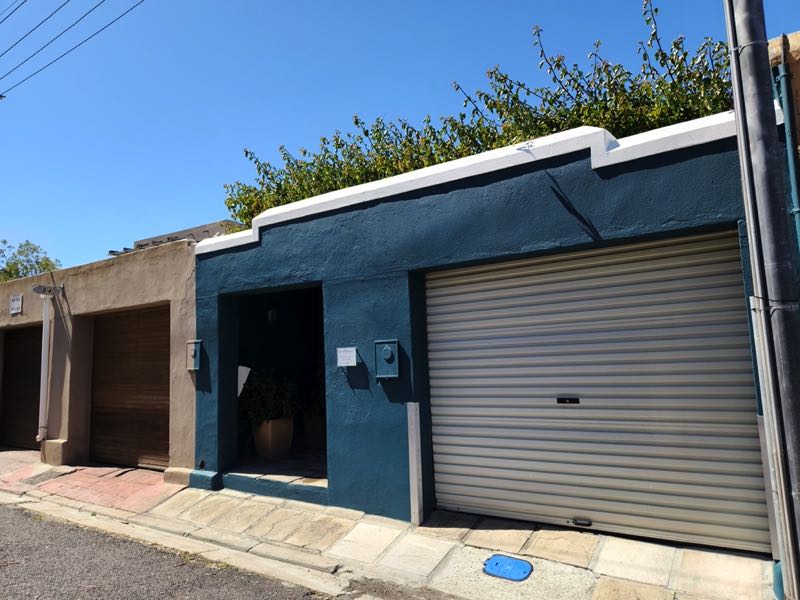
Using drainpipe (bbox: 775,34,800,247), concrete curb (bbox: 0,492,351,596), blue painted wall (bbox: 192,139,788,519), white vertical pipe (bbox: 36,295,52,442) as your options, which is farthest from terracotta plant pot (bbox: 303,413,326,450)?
drainpipe (bbox: 775,34,800,247)

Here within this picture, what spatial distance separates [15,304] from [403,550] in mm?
11180

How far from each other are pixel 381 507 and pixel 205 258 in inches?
179

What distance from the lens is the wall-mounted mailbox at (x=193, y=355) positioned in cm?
771

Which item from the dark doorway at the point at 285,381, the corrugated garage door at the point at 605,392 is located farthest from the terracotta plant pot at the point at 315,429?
the corrugated garage door at the point at 605,392

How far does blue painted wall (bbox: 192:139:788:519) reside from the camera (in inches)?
181

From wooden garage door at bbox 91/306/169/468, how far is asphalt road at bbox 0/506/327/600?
2.91m

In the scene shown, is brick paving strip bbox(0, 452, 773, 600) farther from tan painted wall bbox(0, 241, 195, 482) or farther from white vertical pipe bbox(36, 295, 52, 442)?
white vertical pipe bbox(36, 295, 52, 442)

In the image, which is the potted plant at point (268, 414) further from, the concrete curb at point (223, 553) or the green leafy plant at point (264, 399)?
the concrete curb at point (223, 553)

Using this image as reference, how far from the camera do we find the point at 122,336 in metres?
9.81

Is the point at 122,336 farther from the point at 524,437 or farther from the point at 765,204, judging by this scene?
the point at 765,204

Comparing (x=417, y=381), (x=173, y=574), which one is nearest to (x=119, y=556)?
(x=173, y=574)

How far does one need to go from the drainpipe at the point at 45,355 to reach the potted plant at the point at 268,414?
4.78 m

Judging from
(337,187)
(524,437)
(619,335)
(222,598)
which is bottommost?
(222,598)

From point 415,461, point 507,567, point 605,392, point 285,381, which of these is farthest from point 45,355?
point 605,392
